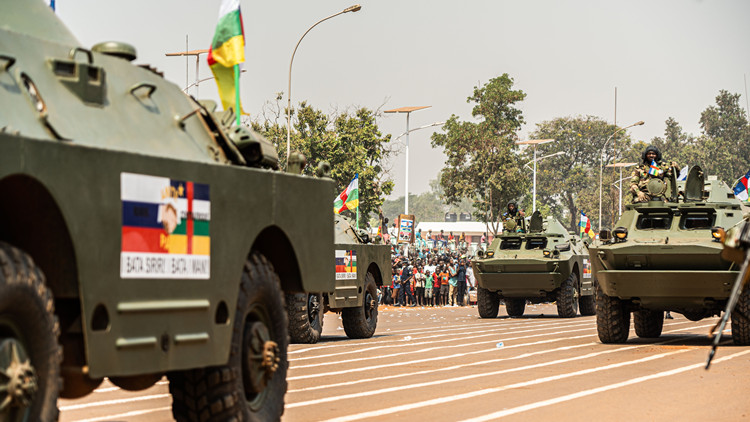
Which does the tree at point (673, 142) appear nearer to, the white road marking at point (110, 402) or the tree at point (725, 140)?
the tree at point (725, 140)

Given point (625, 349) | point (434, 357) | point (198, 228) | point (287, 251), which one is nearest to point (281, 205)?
point (287, 251)

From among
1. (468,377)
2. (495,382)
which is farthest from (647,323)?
(495,382)

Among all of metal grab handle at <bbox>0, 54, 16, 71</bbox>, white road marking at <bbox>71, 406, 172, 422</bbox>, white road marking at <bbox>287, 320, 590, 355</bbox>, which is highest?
metal grab handle at <bbox>0, 54, 16, 71</bbox>

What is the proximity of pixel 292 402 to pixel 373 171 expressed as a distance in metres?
39.2

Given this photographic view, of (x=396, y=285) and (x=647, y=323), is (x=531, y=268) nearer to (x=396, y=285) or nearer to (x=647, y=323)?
(x=647, y=323)

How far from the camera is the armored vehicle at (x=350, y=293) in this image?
1888cm

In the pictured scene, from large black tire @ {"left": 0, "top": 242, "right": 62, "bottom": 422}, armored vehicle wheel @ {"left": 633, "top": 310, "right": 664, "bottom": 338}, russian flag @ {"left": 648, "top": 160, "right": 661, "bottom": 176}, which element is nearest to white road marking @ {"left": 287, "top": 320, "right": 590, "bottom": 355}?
armored vehicle wheel @ {"left": 633, "top": 310, "right": 664, "bottom": 338}

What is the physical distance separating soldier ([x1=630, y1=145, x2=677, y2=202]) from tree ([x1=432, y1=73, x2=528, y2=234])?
38.6 metres

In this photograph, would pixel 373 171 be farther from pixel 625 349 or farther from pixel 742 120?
pixel 742 120

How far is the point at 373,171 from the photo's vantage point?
164ft

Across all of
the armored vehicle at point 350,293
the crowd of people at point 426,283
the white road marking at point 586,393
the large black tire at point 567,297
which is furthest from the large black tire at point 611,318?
the crowd of people at point 426,283

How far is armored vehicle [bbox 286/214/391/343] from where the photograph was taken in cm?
1888

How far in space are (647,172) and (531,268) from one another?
28.4 ft

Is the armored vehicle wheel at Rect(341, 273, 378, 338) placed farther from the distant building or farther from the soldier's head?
the distant building
